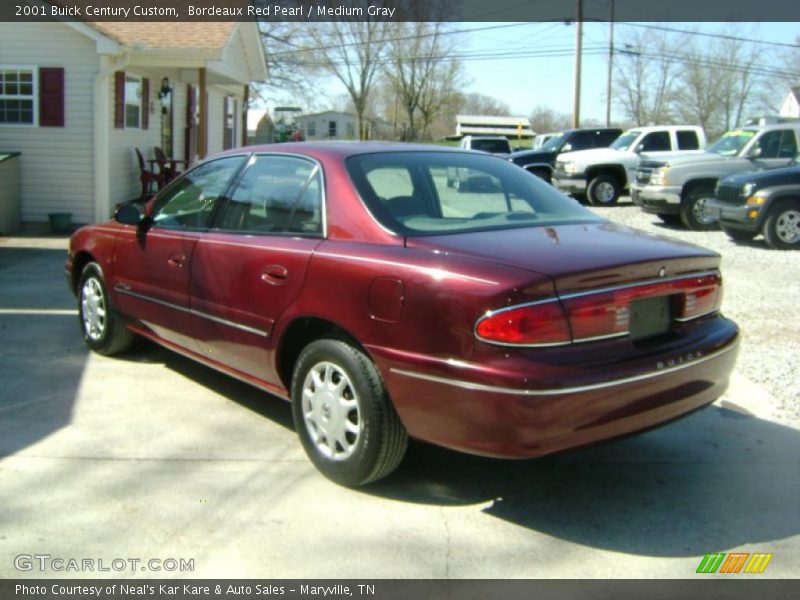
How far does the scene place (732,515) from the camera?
3891 millimetres

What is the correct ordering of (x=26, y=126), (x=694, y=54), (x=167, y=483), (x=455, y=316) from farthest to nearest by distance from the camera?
(x=694, y=54) < (x=26, y=126) < (x=167, y=483) < (x=455, y=316)

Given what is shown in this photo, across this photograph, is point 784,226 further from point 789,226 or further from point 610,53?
point 610,53

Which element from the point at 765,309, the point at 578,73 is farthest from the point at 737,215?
the point at 578,73

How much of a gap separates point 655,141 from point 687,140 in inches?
28.8

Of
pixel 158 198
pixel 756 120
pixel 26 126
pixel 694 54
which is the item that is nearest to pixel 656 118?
pixel 694 54

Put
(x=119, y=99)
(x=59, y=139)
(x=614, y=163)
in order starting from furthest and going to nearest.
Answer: (x=614, y=163), (x=119, y=99), (x=59, y=139)

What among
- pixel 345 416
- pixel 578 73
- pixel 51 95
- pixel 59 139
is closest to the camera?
pixel 345 416

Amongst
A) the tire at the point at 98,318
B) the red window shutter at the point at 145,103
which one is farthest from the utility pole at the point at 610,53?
the tire at the point at 98,318

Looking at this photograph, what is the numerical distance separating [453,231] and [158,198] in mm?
2616

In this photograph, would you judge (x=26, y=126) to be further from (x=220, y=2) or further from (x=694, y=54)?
(x=694, y=54)

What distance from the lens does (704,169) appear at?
15070 mm

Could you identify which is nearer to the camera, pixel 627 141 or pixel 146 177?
pixel 146 177

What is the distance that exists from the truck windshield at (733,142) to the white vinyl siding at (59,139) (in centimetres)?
1137

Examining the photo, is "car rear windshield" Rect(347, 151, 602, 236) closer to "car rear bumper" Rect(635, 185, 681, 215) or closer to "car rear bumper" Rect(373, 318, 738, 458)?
"car rear bumper" Rect(373, 318, 738, 458)
